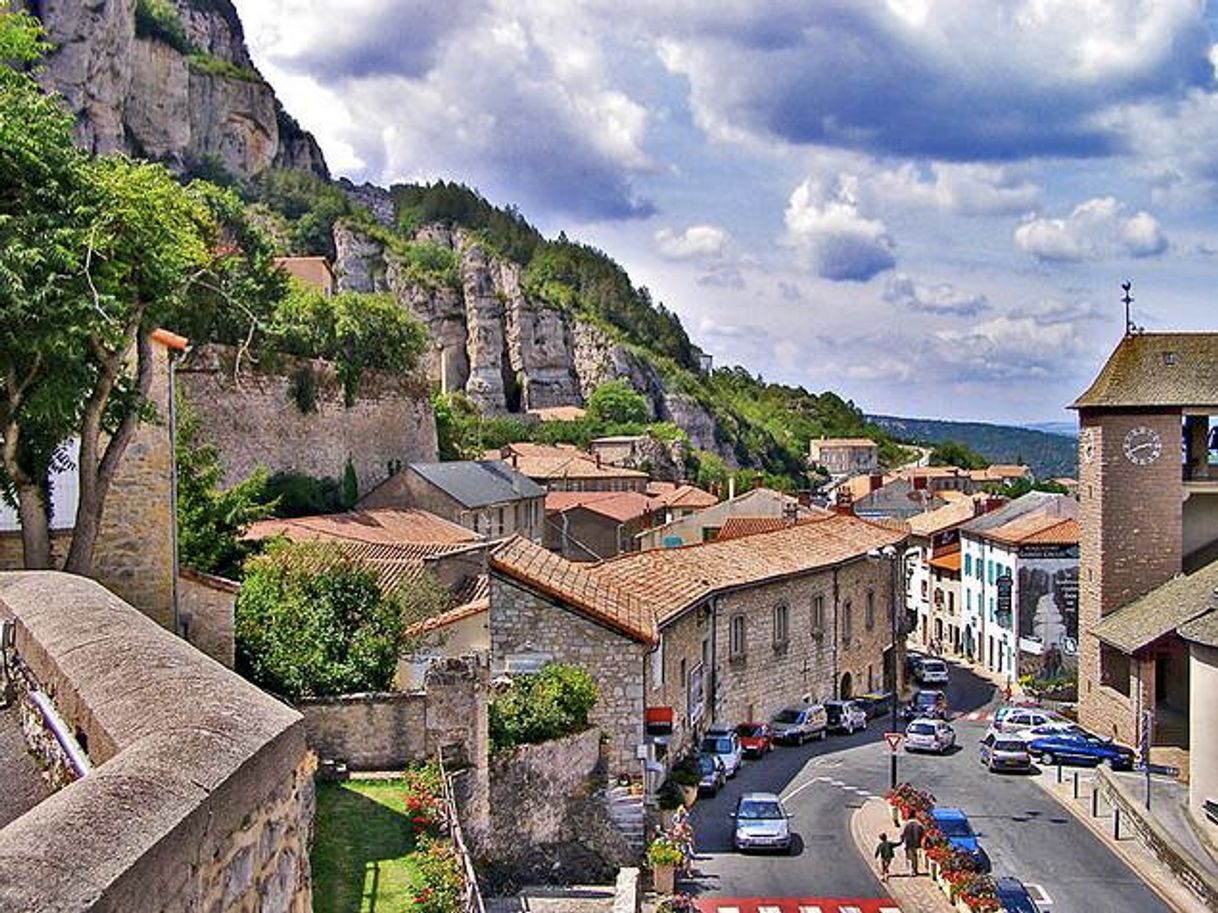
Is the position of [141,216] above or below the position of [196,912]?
above

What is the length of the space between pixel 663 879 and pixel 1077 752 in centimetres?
1867

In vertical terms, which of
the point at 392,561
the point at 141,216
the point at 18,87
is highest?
the point at 18,87

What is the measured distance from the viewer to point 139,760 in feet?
15.9

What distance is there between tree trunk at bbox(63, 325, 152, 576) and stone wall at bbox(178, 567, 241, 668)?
70.2 inches

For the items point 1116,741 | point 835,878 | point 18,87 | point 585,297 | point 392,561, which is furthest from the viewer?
point 585,297

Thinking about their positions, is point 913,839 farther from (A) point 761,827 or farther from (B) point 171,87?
(B) point 171,87

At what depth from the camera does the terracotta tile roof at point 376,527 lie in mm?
38594

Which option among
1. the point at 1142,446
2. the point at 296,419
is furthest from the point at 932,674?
the point at 296,419

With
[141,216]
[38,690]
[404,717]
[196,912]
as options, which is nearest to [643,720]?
[404,717]

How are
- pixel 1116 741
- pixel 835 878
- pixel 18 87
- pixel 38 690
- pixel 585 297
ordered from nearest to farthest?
pixel 38 690, pixel 18 87, pixel 835 878, pixel 1116 741, pixel 585 297

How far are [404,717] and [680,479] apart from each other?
90.1 meters

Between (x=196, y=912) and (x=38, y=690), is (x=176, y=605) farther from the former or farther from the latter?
(x=196, y=912)

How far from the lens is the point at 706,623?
A: 31422 mm

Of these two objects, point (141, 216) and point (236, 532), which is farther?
point (236, 532)
